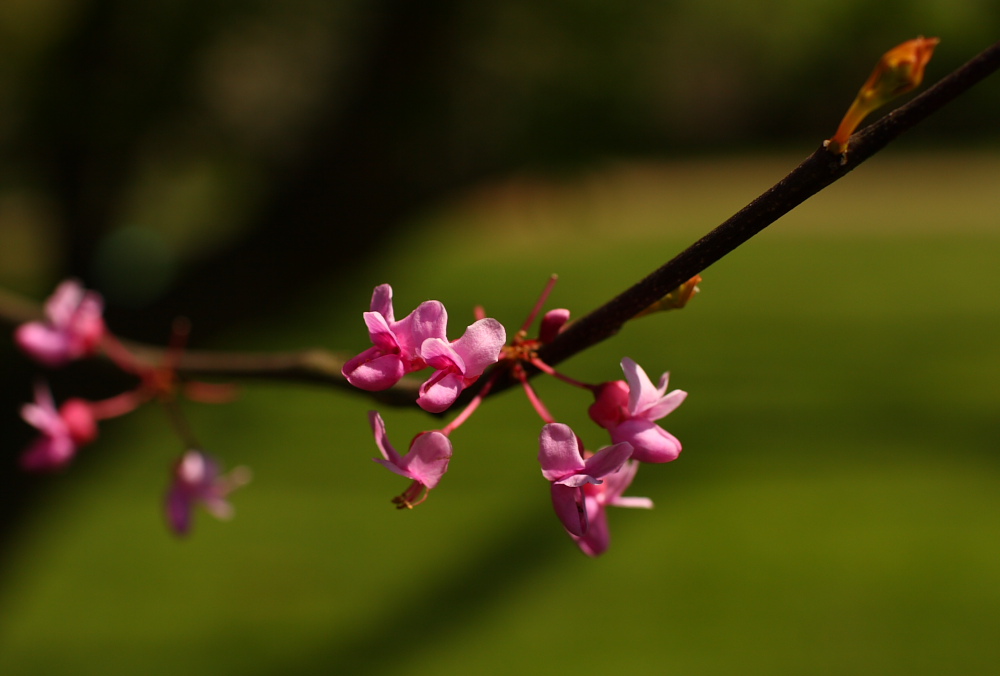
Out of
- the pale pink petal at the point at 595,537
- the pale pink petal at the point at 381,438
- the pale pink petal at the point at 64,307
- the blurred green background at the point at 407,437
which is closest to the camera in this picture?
the pale pink petal at the point at 381,438

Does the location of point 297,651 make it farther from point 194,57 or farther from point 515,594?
point 194,57

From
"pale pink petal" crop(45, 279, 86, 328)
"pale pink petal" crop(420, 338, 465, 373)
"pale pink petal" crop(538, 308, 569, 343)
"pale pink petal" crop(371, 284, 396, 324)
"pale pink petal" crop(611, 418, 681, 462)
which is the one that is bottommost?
"pale pink petal" crop(611, 418, 681, 462)

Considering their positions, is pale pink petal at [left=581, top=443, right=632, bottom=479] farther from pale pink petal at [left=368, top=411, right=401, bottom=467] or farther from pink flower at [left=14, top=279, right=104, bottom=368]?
pink flower at [left=14, top=279, right=104, bottom=368]

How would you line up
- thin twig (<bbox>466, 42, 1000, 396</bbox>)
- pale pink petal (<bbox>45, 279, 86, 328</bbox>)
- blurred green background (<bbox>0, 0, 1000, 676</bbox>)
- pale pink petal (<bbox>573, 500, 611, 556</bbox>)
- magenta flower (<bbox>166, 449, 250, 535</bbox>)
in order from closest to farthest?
thin twig (<bbox>466, 42, 1000, 396</bbox>) < pale pink petal (<bbox>573, 500, 611, 556</bbox>) < magenta flower (<bbox>166, 449, 250, 535</bbox>) < pale pink petal (<bbox>45, 279, 86, 328</bbox>) < blurred green background (<bbox>0, 0, 1000, 676</bbox>)

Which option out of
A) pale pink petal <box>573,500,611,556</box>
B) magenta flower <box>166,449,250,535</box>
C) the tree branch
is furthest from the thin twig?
magenta flower <box>166,449,250,535</box>

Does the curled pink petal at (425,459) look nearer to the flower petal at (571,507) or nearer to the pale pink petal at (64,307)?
the flower petal at (571,507)

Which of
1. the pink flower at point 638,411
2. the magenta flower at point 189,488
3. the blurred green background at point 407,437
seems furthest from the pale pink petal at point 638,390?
the blurred green background at point 407,437

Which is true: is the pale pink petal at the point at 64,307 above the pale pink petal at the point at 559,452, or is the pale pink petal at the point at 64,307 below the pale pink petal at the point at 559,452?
above
